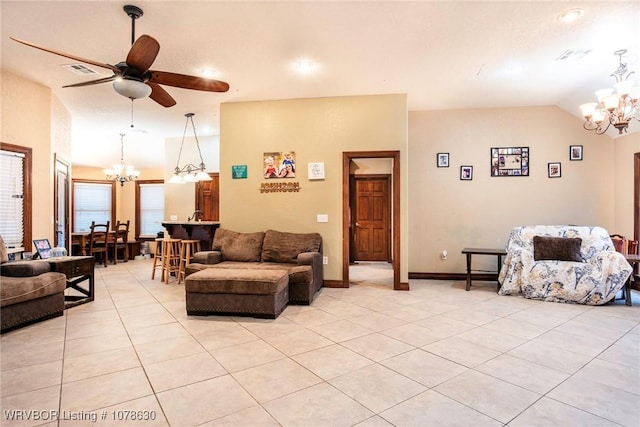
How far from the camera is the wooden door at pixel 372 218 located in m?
7.86

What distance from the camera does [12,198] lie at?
14.4 feet

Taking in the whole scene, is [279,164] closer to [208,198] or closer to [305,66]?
[305,66]

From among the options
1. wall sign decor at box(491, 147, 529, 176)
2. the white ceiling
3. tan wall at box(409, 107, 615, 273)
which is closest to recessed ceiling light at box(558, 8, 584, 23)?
the white ceiling

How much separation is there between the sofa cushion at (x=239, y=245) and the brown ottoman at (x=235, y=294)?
1184mm

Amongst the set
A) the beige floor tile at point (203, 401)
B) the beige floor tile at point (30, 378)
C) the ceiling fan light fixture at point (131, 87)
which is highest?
the ceiling fan light fixture at point (131, 87)

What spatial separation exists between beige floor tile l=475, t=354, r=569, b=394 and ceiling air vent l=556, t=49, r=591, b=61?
351 cm

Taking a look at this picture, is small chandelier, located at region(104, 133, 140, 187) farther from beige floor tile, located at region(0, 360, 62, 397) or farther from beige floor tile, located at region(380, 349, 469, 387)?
beige floor tile, located at region(380, 349, 469, 387)

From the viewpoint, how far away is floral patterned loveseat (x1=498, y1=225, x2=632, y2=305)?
400 cm

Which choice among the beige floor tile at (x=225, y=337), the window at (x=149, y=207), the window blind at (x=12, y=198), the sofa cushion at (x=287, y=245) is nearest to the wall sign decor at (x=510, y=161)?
the sofa cushion at (x=287, y=245)

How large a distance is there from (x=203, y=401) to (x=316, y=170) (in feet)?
12.3

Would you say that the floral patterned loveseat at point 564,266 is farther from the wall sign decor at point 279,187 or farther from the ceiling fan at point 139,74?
the ceiling fan at point 139,74

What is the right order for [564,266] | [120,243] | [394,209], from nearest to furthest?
[564,266] < [394,209] < [120,243]

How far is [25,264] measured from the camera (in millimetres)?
3502

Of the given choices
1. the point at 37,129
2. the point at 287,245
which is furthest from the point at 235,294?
the point at 37,129
